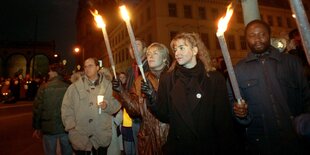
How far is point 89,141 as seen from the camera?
13.1 feet

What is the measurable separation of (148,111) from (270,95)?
5.11ft

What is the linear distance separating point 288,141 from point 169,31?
27597 mm

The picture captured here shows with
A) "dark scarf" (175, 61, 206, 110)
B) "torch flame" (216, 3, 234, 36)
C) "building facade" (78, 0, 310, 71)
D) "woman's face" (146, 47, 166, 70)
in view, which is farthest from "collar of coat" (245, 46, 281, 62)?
"building facade" (78, 0, 310, 71)

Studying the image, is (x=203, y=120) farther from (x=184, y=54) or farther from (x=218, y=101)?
(x=184, y=54)

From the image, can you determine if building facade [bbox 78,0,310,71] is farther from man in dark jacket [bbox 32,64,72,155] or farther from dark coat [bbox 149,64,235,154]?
dark coat [bbox 149,64,235,154]

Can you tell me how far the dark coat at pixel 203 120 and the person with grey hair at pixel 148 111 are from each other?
0.47 meters

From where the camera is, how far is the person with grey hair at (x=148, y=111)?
3018 mm

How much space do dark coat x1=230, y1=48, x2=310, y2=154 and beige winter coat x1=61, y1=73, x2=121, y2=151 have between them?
2.33m

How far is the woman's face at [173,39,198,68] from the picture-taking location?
2.62m

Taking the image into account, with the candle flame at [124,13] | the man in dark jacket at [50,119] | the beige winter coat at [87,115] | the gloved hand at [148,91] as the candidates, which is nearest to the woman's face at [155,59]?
the gloved hand at [148,91]

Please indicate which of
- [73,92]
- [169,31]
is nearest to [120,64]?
[169,31]

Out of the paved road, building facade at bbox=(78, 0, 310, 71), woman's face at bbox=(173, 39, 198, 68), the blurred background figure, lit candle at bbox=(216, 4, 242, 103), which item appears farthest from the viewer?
building facade at bbox=(78, 0, 310, 71)

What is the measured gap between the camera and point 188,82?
257 cm

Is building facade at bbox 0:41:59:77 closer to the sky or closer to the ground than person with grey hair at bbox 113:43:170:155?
closer to the sky
